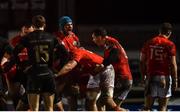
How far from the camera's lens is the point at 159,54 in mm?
10914

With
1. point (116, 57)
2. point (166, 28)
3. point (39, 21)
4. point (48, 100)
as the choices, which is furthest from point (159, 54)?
point (39, 21)

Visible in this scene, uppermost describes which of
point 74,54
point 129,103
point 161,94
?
point 74,54

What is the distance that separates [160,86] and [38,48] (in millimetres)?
2375

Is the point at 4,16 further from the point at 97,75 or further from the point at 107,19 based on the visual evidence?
the point at 97,75

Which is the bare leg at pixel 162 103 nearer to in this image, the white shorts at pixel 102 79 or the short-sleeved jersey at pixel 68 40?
the white shorts at pixel 102 79

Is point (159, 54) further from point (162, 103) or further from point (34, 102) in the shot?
point (34, 102)

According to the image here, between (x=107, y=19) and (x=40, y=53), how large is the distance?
15.7 m

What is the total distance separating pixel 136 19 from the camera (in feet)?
83.9

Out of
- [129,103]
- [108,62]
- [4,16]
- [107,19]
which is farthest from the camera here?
[107,19]

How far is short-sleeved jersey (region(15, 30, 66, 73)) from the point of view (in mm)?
9719

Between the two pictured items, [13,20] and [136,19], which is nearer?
[13,20]

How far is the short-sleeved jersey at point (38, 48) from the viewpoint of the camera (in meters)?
9.72

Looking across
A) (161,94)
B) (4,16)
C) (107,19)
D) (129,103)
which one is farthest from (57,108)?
(107,19)

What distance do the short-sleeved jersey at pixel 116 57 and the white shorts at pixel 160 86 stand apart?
1.70ft
